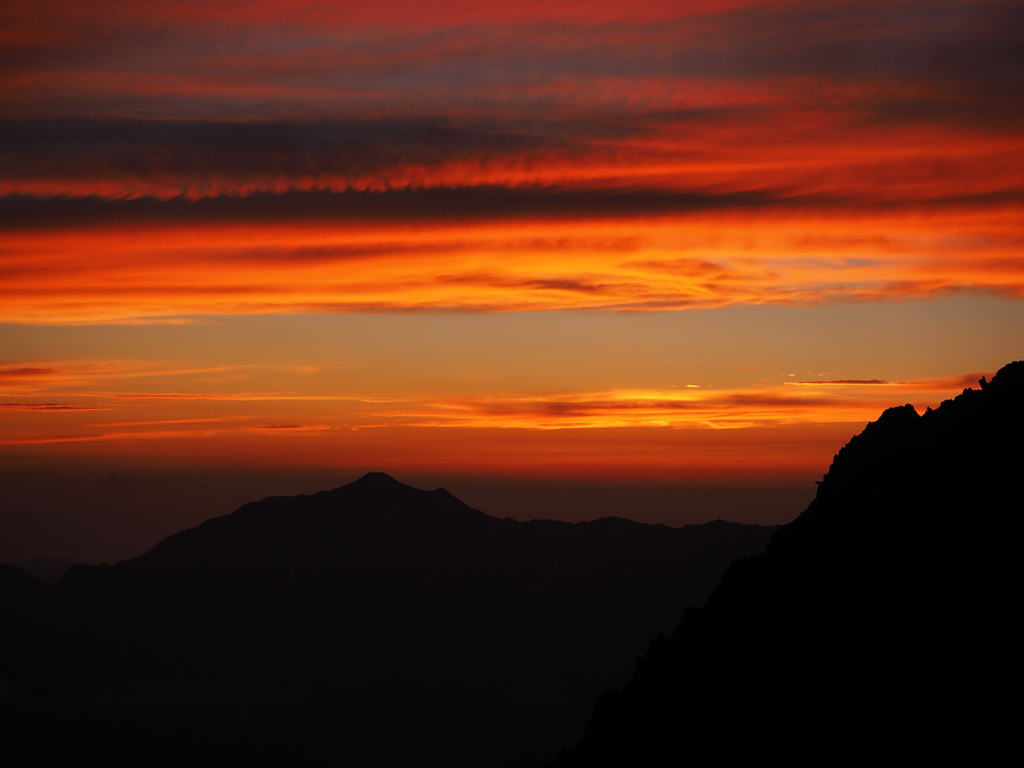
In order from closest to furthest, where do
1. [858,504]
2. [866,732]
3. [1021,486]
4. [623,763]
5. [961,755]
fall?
[961,755]
[866,732]
[1021,486]
[623,763]
[858,504]

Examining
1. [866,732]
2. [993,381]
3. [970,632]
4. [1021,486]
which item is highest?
[993,381]

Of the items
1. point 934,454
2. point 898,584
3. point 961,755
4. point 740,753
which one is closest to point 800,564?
point 934,454

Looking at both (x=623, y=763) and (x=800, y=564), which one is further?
(x=800, y=564)

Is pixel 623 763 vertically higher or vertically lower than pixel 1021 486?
lower

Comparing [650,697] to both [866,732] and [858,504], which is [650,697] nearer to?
[858,504]

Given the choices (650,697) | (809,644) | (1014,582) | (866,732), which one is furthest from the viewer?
(650,697)

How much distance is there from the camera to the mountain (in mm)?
51094

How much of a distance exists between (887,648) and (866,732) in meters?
12.3

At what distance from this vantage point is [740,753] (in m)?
69.8

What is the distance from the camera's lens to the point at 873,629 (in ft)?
251

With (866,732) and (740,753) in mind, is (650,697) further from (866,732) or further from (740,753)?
(866,732)

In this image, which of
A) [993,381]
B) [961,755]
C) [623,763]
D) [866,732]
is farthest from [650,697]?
[961,755]

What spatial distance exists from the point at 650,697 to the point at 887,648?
200ft

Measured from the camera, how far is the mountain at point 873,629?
51.1m
